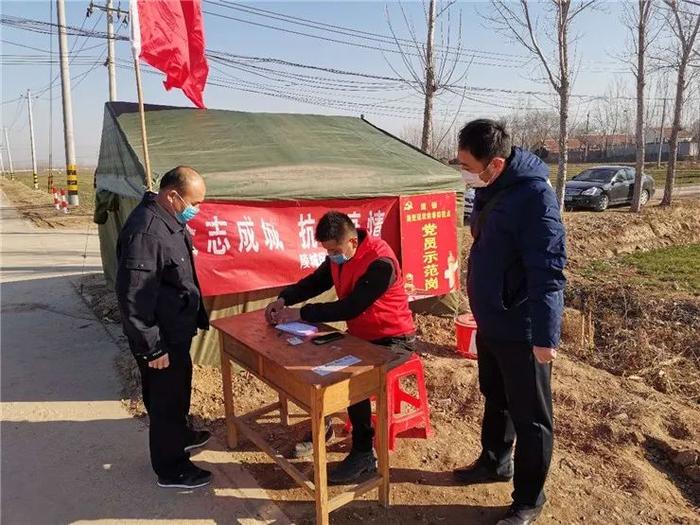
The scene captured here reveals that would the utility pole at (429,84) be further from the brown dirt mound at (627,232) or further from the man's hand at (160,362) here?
the man's hand at (160,362)

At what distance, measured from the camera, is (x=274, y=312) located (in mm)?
2930

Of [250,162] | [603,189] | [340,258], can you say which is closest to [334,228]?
[340,258]

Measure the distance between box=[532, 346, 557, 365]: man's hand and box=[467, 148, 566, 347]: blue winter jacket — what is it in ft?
0.08

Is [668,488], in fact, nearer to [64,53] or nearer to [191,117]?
[191,117]

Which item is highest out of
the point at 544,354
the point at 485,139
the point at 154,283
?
the point at 485,139

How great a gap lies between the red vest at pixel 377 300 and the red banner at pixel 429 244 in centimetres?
236

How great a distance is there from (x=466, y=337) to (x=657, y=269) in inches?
202

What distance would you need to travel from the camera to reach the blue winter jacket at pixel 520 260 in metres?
2.12

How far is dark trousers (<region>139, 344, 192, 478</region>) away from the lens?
271 centimetres

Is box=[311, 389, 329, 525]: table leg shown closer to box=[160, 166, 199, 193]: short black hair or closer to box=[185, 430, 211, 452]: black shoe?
box=[185, 430, 211, 452]: black shoe

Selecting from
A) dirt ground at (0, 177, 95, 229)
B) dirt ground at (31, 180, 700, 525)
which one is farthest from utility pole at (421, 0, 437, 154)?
dirt ground at (0, 177, 95, 229)

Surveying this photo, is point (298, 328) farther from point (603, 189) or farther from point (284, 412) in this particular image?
point (603, 189)

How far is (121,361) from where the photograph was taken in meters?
4.57

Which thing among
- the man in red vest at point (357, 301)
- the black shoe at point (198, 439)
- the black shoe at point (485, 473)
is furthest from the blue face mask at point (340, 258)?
the black shoe at point (198, 439)
